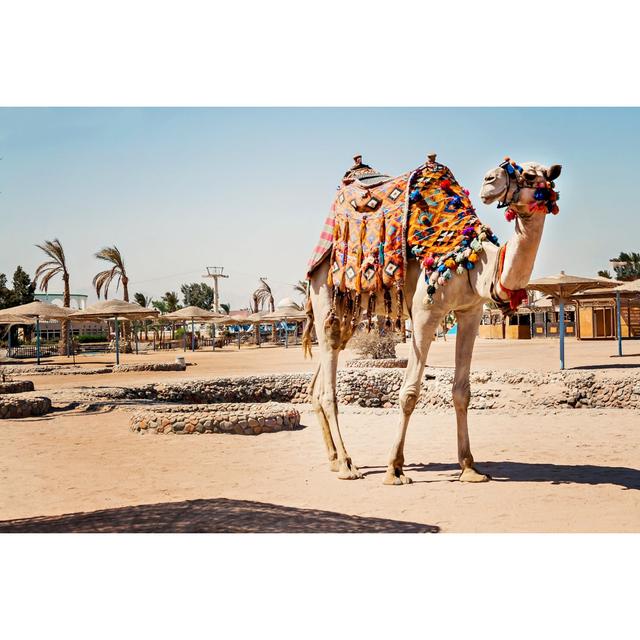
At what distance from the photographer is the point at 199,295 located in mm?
51094

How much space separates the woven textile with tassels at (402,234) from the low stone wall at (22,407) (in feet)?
23.3

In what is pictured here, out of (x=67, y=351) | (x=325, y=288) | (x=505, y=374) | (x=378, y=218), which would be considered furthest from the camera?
(x=67, y=351)

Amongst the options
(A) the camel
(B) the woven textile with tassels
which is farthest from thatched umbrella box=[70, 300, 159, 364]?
(B) the woven textile with tassels

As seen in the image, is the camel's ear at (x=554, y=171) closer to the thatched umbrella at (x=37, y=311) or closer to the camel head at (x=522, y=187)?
the camel head at (x=522, y=187)

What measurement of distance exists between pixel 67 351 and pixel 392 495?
27.2 meters

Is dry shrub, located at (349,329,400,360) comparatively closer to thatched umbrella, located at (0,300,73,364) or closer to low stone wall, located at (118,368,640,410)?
low stone wall, located at (118,368,640,410)

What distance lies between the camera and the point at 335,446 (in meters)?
6.77

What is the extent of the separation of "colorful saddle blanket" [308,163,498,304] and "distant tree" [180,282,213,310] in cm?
4410

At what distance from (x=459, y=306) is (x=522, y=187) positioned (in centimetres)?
126

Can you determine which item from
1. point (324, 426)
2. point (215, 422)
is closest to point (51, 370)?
point (215, 422)

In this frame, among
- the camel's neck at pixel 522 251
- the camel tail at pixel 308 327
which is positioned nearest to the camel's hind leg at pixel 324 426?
the camel tail at pixel 308 327

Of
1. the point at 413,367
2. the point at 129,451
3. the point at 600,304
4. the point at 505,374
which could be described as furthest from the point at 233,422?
the point at 600,304

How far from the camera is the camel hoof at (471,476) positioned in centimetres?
606

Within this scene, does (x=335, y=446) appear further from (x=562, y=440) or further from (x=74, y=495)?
(x=562, y=440)
